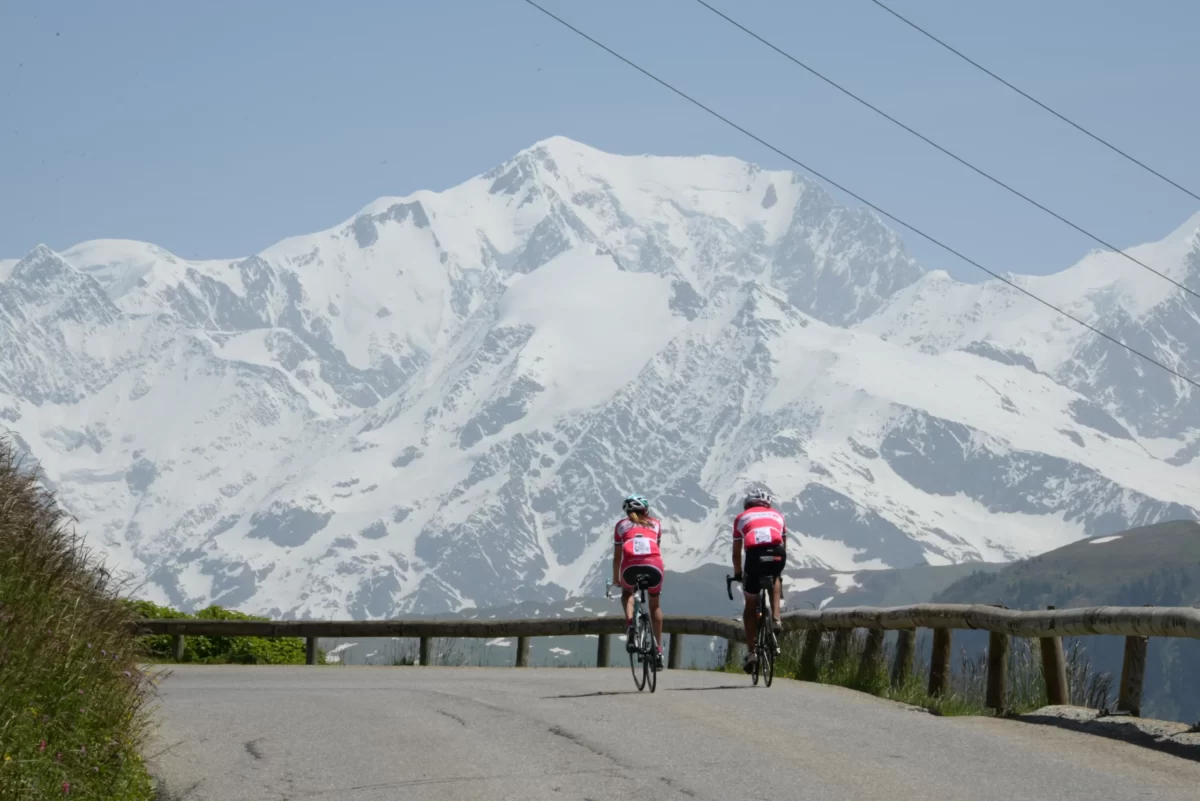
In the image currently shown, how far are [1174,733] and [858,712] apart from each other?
2386mm

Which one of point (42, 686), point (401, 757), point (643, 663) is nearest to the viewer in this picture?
point (42, 686)

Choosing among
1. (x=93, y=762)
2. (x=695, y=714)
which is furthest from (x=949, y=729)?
(x=93, y=762)

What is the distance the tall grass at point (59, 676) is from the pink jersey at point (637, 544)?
226 inches

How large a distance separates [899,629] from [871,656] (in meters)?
0.52

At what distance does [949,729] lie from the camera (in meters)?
11.6

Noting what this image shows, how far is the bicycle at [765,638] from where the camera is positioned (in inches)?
591

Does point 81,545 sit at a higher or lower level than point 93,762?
higher

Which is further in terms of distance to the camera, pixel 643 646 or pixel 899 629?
pixel 643 646

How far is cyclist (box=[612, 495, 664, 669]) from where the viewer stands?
51.9ft

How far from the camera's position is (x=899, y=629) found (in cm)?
1490

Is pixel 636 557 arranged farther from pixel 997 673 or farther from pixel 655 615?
pixel 997 673

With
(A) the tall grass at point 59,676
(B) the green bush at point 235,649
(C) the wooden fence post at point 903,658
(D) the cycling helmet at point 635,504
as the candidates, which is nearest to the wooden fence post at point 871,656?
(C) the wooden fence post at point 903,658

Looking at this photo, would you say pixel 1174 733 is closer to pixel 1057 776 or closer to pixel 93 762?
pixel 1057 776

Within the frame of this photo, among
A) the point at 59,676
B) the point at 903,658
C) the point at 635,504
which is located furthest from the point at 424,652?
the point at 59,676
